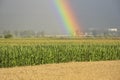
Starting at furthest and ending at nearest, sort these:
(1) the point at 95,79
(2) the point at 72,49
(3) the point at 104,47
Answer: (3) the point at 104,47 → (2) the point at 72,49 → (1) the point at 95,79

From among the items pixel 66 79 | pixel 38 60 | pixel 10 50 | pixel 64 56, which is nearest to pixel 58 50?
pixel 64 56

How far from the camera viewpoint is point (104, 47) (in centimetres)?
3253

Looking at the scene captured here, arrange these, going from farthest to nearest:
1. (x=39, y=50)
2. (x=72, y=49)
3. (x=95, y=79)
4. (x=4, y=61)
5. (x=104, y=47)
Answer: (x=104, y=47) < (x=72, y=49) < (x=39, y=50) < (x=4, y=61) < (x=95, y=79)

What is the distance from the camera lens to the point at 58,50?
29.3 meters

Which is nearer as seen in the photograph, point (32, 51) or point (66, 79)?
point (66, 79)

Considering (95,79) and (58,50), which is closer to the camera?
(95,79)

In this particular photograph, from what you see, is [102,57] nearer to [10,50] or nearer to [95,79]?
[10,50]

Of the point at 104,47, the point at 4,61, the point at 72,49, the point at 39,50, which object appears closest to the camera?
the point at 4,61

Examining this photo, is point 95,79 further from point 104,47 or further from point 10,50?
point 104,47

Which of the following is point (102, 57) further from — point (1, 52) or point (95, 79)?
point (95, 79)

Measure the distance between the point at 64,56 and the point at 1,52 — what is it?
21.5 ft

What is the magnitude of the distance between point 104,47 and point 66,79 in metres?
18.4

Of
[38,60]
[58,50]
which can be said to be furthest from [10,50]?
[58,50]

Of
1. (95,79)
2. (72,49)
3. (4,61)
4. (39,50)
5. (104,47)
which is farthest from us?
(104,47)
